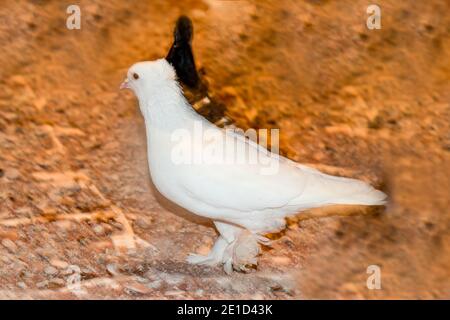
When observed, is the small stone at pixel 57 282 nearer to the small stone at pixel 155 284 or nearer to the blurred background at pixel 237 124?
the blurred background at pixel 237 124

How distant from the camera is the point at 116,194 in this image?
4113 millimetres

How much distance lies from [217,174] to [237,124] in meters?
1.13

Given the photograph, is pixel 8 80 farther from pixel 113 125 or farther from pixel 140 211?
pixel 140 211

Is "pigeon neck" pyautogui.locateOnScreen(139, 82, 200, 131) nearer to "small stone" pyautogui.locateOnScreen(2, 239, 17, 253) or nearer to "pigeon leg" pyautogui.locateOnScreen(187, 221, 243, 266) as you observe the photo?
"pigeon leg" pyautogui.locateOnScreen(187, 221, 243, 266)

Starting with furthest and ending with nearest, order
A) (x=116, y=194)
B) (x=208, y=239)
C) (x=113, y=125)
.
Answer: (x=113, y=125), (x=116, y=194), (x=208, y=239)

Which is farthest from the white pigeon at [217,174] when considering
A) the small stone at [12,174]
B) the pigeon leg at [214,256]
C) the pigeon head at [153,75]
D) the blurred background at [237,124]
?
the small stone at [12,174]

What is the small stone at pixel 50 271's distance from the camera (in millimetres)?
3467

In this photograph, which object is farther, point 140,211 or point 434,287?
point 140,211

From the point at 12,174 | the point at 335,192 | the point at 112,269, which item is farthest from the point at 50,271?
the point at 335,192

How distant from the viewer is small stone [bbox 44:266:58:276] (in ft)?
11.4

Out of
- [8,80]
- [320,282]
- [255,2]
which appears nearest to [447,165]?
[320,282]

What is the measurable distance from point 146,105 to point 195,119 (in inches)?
8.7

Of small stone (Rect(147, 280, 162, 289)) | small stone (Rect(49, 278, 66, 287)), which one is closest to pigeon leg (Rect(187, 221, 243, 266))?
small stone (Rect(147, 280, 162, 289))

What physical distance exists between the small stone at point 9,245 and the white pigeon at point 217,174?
75cm
